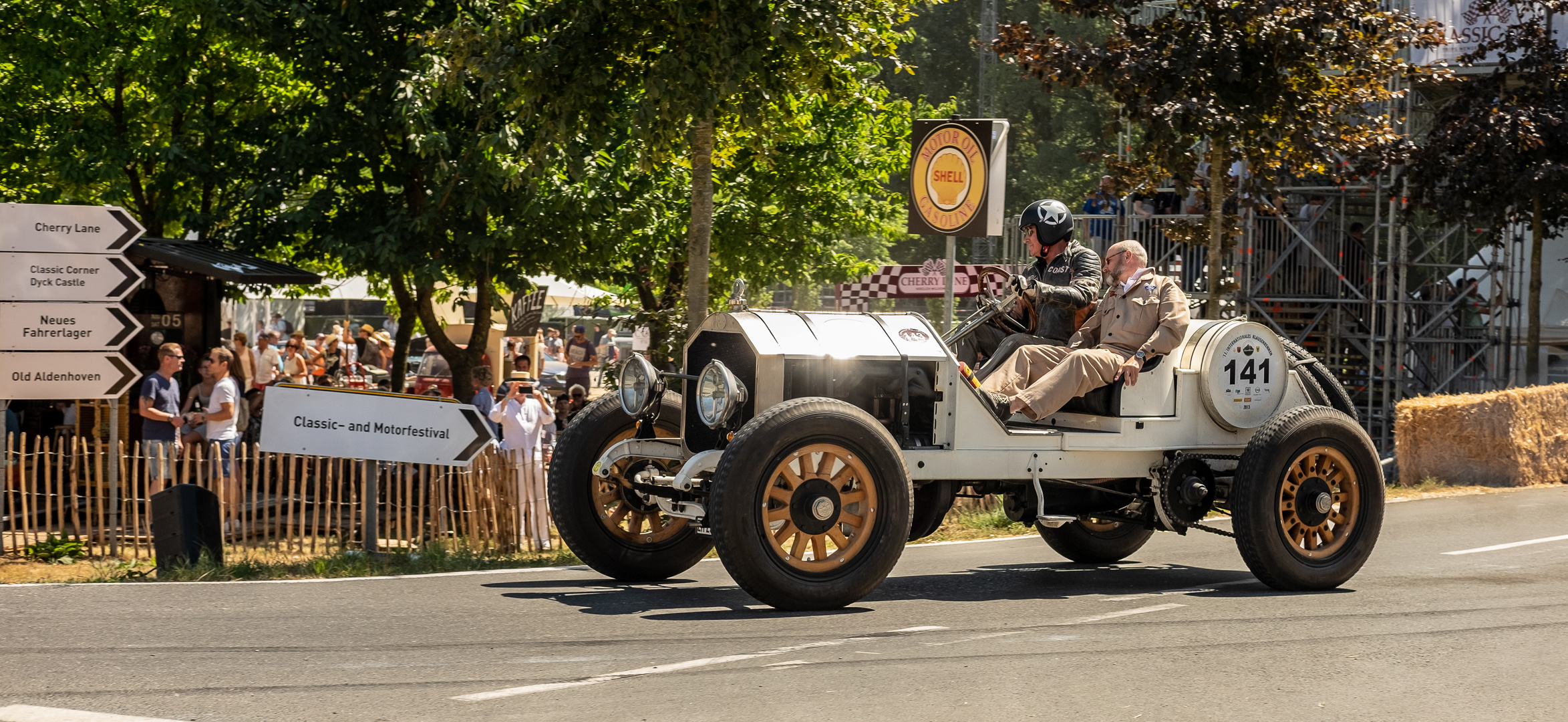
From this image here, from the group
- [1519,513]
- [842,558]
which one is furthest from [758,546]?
[1519,513]

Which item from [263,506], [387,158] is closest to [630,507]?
[263,506]

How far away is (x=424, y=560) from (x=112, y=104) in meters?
13.1

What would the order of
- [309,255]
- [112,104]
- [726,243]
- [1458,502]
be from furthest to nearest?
[726,243]
[112,104]
[309,255]
[1458,502]

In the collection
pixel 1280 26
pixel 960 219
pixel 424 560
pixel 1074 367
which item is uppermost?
pixel 1280 26

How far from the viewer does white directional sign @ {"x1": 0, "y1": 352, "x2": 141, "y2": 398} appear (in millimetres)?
10906

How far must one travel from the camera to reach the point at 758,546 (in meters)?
7.32

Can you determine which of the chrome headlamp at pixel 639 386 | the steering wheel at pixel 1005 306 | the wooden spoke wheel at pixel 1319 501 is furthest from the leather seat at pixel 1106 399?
the chrome headlamp at pixel 639 386

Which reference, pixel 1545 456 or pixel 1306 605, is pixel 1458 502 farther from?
pixel 1306 605

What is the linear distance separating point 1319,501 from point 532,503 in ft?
18.5

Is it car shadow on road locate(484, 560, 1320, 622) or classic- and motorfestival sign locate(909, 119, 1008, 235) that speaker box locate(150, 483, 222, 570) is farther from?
classic- and motorfestival sign locate(909, 119, 1008, 235)

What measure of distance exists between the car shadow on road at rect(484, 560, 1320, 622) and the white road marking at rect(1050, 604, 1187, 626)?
0.45 meters

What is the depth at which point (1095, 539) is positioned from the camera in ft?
32.9

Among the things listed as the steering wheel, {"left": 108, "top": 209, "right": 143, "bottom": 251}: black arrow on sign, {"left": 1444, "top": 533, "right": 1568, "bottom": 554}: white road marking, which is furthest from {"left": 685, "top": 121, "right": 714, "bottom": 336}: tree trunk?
{"left": 1444, "top": 533, "right": 1568, "bottom": 554}: white road marking

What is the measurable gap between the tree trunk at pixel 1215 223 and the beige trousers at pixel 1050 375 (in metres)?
7.19
